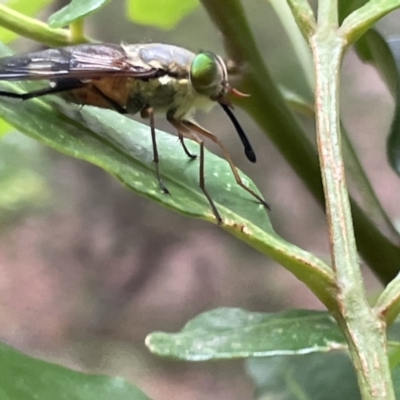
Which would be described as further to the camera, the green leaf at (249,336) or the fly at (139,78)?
the fly at (139,78)

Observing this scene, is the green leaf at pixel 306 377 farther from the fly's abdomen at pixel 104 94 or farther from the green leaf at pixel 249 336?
the fly's abdomen at pixel 104 94

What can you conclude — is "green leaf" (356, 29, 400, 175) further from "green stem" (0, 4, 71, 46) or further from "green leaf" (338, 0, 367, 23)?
"green stem" (0, 4, 71, 46)

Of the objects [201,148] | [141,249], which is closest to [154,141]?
[201,148]

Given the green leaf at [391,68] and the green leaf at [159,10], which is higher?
the green leaf at [159,10]

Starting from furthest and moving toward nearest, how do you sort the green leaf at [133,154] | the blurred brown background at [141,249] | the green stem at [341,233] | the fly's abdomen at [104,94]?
the blurred brown background at [141,249], the fly's abdomen at [104,94], the green leaf at [133,154], the green stem at [341,233]

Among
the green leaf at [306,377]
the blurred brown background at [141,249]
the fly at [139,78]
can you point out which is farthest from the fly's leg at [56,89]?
the blurred brown background at [141,249]

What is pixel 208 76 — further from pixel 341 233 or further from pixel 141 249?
pixel 141 249

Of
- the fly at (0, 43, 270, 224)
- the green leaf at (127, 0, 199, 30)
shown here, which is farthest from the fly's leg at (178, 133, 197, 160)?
the green leaf at (127, 0, 199, 30)

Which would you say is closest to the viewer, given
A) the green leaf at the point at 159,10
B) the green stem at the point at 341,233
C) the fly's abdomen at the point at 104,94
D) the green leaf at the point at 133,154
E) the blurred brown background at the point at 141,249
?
the green stem at the point at 341,233
